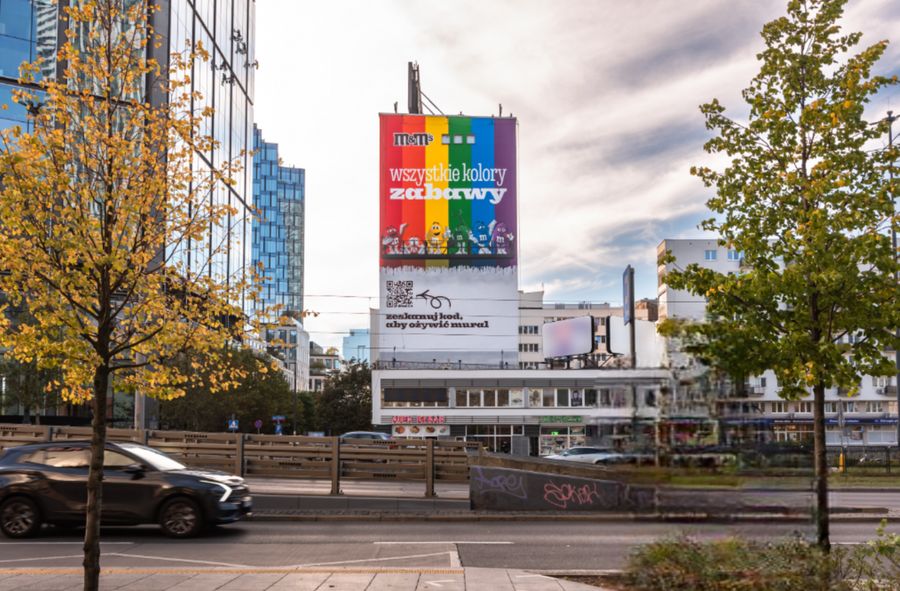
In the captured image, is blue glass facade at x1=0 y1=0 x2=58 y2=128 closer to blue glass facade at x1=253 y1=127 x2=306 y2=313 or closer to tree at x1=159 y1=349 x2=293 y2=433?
tree at x1=159 y1=349 x2=293 y2=433

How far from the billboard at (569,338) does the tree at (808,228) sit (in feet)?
200

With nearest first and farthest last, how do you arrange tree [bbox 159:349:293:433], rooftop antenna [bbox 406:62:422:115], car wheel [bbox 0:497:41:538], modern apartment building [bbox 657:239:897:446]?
car wheel [bbox 0:497:41:538] → tree [bbox 159:349:293:433] → modern apartment building [bbox 657:239:897:446] → rooftop antenna [bbox 406:62:422:115]

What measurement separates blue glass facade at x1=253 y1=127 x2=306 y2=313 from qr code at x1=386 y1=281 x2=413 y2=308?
99617 mm

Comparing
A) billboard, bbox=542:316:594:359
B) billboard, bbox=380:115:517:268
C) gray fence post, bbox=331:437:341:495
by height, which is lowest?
gray fence post, bbox=331:437:341:495

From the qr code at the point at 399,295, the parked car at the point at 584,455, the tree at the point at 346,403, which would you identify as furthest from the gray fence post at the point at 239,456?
the qr code at the point at 399,295

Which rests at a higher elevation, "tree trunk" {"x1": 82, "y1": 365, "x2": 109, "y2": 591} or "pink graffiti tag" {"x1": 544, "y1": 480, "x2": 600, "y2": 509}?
"tree trunk" {"x1": 82, "y1": 365, "x2": 109, "y2": 591}

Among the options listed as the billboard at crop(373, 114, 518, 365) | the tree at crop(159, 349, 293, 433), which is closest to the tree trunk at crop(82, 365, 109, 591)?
the tree at crop(159, 349, 293, 433)

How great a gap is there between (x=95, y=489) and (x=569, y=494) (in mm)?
12308

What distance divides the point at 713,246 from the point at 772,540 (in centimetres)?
9583

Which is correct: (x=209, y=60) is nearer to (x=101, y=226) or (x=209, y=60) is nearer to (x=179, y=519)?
(x=179, y=519)

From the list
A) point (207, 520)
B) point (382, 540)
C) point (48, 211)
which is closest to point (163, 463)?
point (207, 520)

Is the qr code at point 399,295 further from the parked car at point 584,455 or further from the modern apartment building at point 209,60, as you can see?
the parked car at point 584,455

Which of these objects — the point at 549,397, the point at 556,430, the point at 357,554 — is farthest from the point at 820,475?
the point at 549,397

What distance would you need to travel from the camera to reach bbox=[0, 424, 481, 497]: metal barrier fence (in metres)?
20.5
